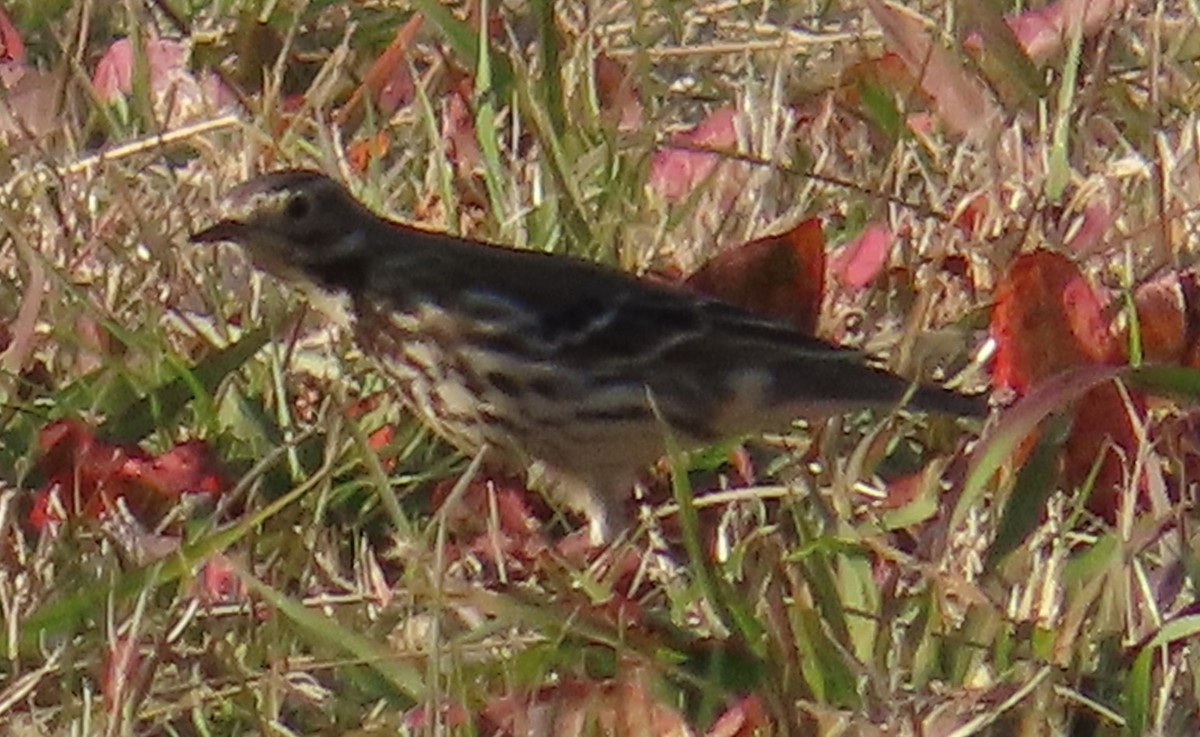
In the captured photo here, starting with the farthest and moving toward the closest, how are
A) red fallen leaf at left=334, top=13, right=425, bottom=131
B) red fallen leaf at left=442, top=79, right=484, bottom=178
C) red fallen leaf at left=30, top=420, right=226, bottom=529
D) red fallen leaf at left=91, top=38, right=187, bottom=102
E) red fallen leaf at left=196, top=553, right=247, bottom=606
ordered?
red fallen leaf at left=91, top=38, right=187, bottom=102 < red fallen leaf at left=334, top=13, right=425, bottom=131 < red fallen leaf at left=442, top=79, right=484, bottom=178 < red fallen leaf at left=30, top=420, right=226, bottom=529 < red fallen leaf at left=196, top=553, right=247, bottom=606

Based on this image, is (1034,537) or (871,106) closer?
(1034,537)

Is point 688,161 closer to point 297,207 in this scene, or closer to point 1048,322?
point 297,207

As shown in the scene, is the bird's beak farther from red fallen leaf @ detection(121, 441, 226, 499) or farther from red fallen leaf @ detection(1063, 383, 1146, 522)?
red fallen leaf @ detection(1063, 383, 1146, 522)

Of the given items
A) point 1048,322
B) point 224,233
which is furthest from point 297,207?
point 1048,322

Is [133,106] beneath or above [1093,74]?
beneath

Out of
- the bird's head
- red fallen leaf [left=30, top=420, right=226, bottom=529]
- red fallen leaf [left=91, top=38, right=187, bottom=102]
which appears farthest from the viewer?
red fallen leaf [left=91, top=38, right=187, bottom=102]

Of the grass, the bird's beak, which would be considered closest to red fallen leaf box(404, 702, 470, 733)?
the grass

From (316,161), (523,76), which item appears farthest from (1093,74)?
(316,161)

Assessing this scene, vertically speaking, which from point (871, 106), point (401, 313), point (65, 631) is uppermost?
point (871, 106)

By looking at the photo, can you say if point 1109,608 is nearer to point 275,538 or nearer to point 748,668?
point 748,668
